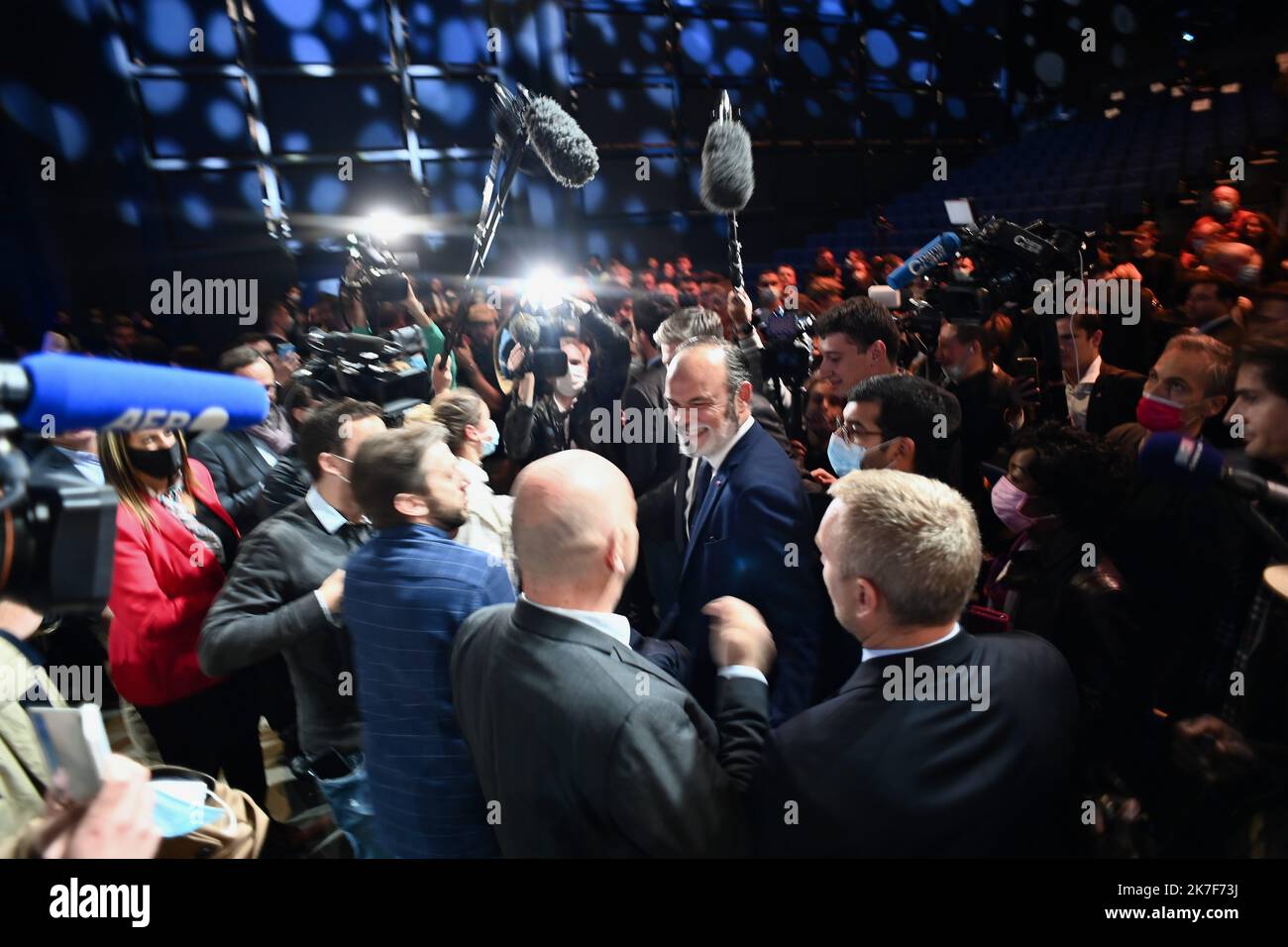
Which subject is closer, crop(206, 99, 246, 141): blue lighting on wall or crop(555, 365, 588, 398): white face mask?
crop(555, 365, 588, 398): white face mask

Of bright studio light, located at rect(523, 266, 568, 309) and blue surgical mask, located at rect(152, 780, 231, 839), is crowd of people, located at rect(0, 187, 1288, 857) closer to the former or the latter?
blue surgical mask, located at rect(152, 780, 231, 839)

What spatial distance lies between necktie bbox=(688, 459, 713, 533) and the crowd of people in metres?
0.01

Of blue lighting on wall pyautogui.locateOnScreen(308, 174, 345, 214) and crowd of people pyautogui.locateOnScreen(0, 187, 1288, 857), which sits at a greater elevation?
blue lighting on wall pyautogui.locateOnScreen(308, 174, 345, 214)

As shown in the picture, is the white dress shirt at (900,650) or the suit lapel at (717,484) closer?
the white dress shirt at (900,650)

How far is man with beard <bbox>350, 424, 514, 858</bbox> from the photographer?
140 cm

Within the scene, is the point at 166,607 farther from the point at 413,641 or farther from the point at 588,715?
the point at 588,715

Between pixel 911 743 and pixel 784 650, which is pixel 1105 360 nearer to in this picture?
pixel 784 650

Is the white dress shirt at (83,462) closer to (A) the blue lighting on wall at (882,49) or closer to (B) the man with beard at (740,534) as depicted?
(B) the man with beard at (740,534)

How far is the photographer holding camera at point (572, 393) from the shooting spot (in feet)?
9.29

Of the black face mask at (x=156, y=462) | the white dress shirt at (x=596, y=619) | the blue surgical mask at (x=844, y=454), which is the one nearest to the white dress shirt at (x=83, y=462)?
the black face mask at (x=156, y=462)

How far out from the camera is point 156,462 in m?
1.86

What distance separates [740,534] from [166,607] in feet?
4.36

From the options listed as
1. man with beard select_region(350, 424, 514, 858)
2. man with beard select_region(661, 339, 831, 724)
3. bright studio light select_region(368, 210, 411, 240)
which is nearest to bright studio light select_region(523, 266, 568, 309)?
man with beard select_region(661, 339, 831, 724)
